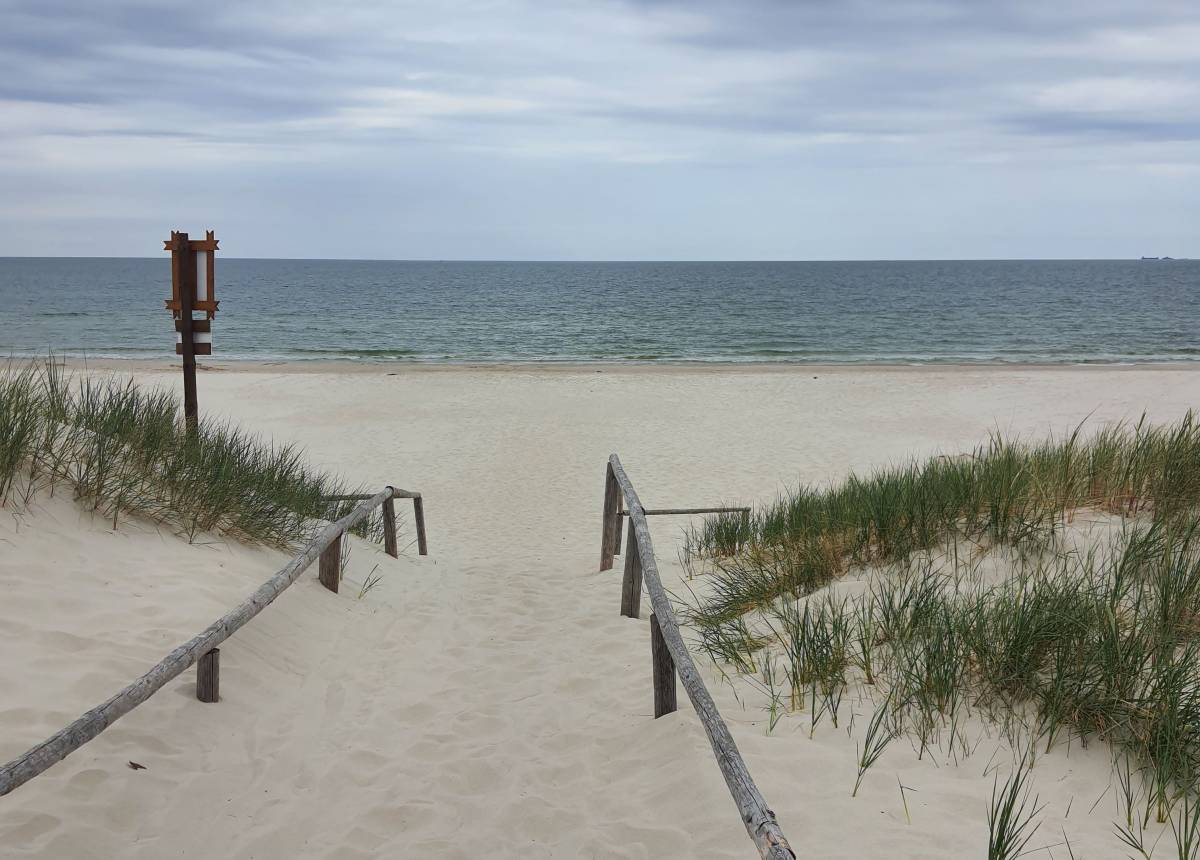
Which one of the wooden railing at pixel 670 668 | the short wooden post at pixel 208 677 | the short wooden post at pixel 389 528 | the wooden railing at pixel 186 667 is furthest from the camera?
the short wooden post at pixel 389 528

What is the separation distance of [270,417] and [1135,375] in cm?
2325

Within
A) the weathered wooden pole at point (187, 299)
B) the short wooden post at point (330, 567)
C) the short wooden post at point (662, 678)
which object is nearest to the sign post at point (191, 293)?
the weathered wooden pole at point (187, 299)

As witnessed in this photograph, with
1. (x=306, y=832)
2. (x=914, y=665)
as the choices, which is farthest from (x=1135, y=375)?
(x=306, y=832)

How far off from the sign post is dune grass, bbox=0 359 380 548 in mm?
542

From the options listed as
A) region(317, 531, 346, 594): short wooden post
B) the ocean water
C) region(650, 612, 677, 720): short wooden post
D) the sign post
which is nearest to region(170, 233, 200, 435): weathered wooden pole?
the sign post

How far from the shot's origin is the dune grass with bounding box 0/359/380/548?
5574 mm

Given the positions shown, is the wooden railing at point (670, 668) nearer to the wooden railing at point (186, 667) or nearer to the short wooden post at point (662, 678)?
the short wooden post at point (662, 678)

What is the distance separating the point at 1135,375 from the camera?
81.0 feet

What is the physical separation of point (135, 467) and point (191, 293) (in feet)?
8.16

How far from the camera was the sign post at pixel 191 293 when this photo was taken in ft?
26.1

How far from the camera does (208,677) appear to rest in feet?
13.9

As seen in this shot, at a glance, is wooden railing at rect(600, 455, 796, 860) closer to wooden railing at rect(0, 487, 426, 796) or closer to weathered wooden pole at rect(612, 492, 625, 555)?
weathered wooden pole at rect(612, 492, 625, 555)

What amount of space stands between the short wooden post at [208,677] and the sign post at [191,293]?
4.06m

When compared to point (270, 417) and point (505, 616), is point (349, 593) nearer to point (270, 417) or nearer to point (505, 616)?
point (505, 616)
